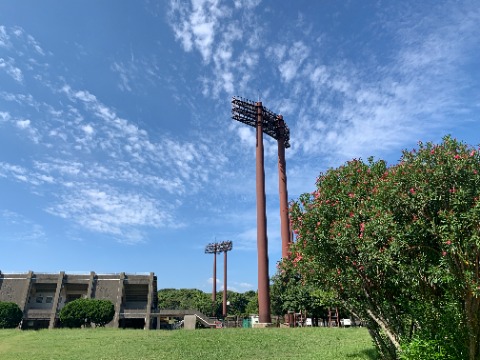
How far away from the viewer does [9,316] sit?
5084 centimetres

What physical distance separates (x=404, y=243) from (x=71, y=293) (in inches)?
2607

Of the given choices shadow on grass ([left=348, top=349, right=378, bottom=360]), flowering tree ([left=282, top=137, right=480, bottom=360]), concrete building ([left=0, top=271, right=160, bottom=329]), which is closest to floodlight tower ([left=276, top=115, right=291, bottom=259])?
concrete building ([left=0, top=271, right=160, bottom=329])

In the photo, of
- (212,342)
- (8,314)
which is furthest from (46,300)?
(212,342)

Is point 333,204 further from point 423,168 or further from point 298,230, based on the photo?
point 423,168

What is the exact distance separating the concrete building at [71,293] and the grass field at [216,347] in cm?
3015

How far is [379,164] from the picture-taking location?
1309 cm

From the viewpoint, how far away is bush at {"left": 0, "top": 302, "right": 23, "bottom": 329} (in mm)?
50237

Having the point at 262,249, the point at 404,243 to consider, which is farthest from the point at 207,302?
the point at 404,243

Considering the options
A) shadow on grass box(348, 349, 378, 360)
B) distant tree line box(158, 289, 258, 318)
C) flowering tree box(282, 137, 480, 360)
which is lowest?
shadow on grass box(348, 349, 378, 360)

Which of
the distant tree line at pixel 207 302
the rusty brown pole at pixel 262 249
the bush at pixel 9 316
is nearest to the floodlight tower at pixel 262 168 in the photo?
the rusty brown pole at pixel 262 249

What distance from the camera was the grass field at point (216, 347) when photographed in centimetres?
2076

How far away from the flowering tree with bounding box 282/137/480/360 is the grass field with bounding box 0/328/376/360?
626 cm

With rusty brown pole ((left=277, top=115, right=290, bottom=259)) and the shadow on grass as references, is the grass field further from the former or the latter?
rusty brown pole ((left=277, top=115, right=290, bottom=259))

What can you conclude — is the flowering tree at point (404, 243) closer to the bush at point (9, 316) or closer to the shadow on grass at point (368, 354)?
the shadow on grass at point (368, 354)
